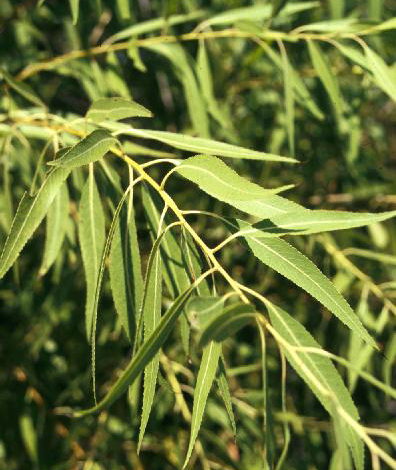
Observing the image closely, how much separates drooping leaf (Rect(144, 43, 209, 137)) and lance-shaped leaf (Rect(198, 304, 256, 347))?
0.62 meters

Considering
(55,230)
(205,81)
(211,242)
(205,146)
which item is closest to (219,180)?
(205,146)

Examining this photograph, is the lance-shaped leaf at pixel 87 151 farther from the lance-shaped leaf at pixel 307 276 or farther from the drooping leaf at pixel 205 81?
the drooping leaf at pixel 205 81

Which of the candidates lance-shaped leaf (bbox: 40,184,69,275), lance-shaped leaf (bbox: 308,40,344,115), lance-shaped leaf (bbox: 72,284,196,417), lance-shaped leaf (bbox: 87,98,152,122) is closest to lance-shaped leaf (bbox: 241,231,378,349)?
lance-shaped leaf (bbox: 72,284,196,417)

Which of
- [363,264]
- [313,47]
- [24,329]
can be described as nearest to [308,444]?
[363,264]

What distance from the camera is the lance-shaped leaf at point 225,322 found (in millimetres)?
546

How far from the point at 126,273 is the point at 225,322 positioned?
9.4 inches

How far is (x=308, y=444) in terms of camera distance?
167 cm

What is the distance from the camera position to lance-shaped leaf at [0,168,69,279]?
0.71m

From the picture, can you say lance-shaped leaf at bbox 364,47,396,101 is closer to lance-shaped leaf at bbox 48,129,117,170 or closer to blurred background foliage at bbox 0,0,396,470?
blurred background foliage at bbox 0,0,396,470

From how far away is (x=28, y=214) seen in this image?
0.73 meters

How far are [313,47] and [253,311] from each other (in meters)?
0.63

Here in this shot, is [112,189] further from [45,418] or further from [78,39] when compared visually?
[45,418]

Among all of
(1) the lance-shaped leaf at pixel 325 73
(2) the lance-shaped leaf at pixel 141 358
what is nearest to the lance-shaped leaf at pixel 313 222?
(2) the lance-shaped leaf at pixel 141 358

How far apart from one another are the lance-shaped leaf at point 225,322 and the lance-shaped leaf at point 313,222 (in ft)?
0.35
